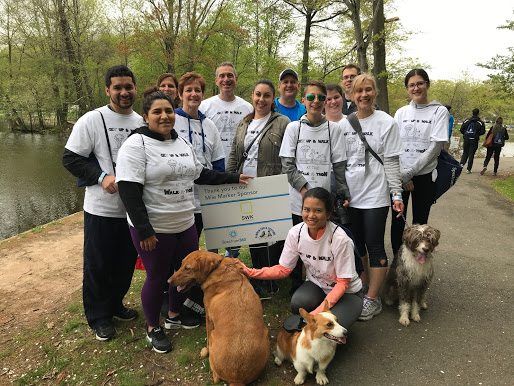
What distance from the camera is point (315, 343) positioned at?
9.27 ft

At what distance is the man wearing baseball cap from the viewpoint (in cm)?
441

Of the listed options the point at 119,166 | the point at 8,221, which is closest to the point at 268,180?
the point at 119,166

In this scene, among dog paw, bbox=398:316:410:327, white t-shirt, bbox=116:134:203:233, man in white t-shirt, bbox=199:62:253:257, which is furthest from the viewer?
man in white t-shirt, bbox=199:62:253:257

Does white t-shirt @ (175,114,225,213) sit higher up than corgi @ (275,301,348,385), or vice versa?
white t-shirt @ (175,114,225,213)

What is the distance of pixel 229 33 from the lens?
23469mm

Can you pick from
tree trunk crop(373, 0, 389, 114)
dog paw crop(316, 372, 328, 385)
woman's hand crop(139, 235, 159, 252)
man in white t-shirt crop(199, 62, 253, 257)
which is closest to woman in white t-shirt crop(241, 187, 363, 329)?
dog paw crop(316, 372, 328, 385)

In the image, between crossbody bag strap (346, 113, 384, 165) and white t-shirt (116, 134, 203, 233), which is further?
crossbody bag strap (346, 113, 384, 165)

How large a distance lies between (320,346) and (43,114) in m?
30.4

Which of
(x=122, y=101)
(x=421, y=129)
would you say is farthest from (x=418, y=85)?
(x=122, y=101)

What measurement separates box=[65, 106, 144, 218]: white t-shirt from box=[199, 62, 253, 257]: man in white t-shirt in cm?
142

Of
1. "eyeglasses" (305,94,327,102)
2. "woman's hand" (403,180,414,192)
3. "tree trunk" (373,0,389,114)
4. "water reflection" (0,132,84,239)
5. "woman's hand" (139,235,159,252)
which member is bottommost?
"water reflection" (0,132,84,239)

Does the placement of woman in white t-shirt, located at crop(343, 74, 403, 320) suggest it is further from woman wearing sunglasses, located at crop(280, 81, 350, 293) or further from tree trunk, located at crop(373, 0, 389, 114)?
tree trunk, located at crop(373, 0, 389, 114)

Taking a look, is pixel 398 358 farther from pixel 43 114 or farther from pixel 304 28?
pixel 43 114

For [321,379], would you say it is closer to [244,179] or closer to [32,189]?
[244,179]
